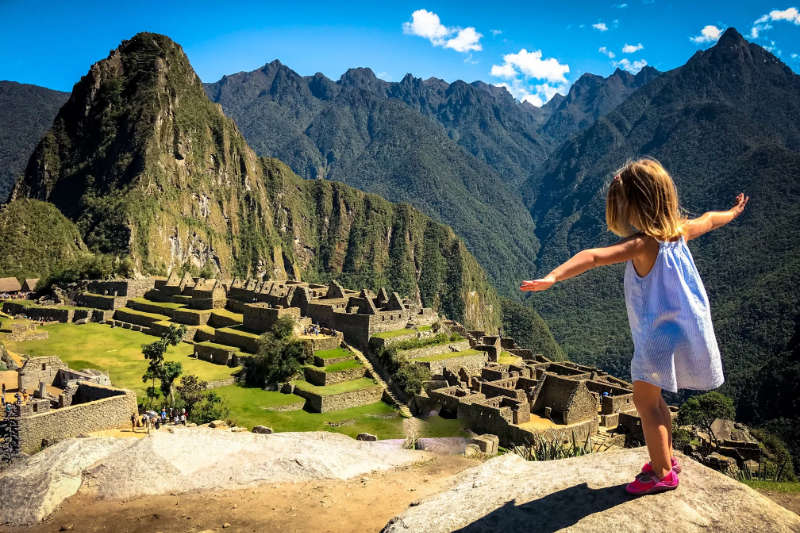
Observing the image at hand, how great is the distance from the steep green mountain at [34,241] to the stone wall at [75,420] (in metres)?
79.7

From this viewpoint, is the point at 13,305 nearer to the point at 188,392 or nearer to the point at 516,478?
the point at 188,392

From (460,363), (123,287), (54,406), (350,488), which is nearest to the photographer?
(350,488)

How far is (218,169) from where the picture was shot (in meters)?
191

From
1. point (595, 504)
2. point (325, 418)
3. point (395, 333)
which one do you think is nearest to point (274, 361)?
point (325, 418)

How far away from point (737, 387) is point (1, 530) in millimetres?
89165

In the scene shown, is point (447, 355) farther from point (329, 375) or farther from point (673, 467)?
point (673, 467)

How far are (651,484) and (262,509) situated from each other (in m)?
8.11

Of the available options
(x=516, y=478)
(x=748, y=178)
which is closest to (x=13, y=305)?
(x=516, y=478)

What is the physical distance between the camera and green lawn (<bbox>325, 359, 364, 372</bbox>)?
3503cm

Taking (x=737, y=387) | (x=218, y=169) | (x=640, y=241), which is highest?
(x=218, y=169)

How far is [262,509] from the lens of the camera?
11.3 meters

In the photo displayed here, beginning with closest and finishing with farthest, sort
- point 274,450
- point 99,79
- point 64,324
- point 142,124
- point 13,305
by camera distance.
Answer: point 274,450 < point 64,324 < point 13,305 < point 142,124 < point 99,79

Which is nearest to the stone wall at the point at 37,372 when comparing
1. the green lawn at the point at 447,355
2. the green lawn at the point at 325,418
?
the green lawn at the point at 325,418

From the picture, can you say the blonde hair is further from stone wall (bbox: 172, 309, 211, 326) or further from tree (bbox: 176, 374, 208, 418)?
stone wall (bbox: 172, 309, 211, 326)
